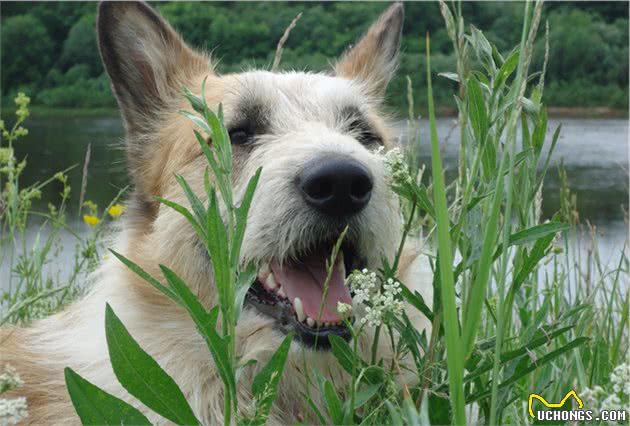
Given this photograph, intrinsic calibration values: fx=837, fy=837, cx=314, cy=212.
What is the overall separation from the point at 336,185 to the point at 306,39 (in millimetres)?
6250

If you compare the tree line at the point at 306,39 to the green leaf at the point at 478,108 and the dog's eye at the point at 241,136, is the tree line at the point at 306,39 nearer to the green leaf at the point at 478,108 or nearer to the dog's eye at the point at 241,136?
the dog's eye at the point at 241,136

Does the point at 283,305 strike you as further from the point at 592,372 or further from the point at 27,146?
the point at 27,146

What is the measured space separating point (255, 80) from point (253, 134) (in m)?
0.25

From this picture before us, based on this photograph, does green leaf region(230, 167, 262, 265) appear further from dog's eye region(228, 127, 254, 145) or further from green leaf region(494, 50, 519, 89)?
dog's eye region(228, 127, 254, 145)

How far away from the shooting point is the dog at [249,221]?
9.08 feet

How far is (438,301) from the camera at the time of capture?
194 cm

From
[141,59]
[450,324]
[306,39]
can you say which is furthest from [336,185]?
[306,39]

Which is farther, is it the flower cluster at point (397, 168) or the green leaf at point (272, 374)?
the flower cluster at point (397, 168)

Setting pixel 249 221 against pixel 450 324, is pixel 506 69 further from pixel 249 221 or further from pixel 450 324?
pixel 249 221

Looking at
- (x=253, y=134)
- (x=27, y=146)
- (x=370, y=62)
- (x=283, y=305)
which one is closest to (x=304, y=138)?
(x=253, y=134)

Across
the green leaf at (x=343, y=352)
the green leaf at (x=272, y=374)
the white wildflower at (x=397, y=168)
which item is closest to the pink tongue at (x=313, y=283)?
the green leaf at (x=343, y=352)

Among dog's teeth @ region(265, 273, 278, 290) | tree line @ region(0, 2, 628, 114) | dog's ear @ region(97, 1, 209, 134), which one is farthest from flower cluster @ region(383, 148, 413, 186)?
tree line @ region(0, 2, 628, 114)

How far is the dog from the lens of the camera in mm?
2768

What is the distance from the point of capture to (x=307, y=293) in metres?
2.84
